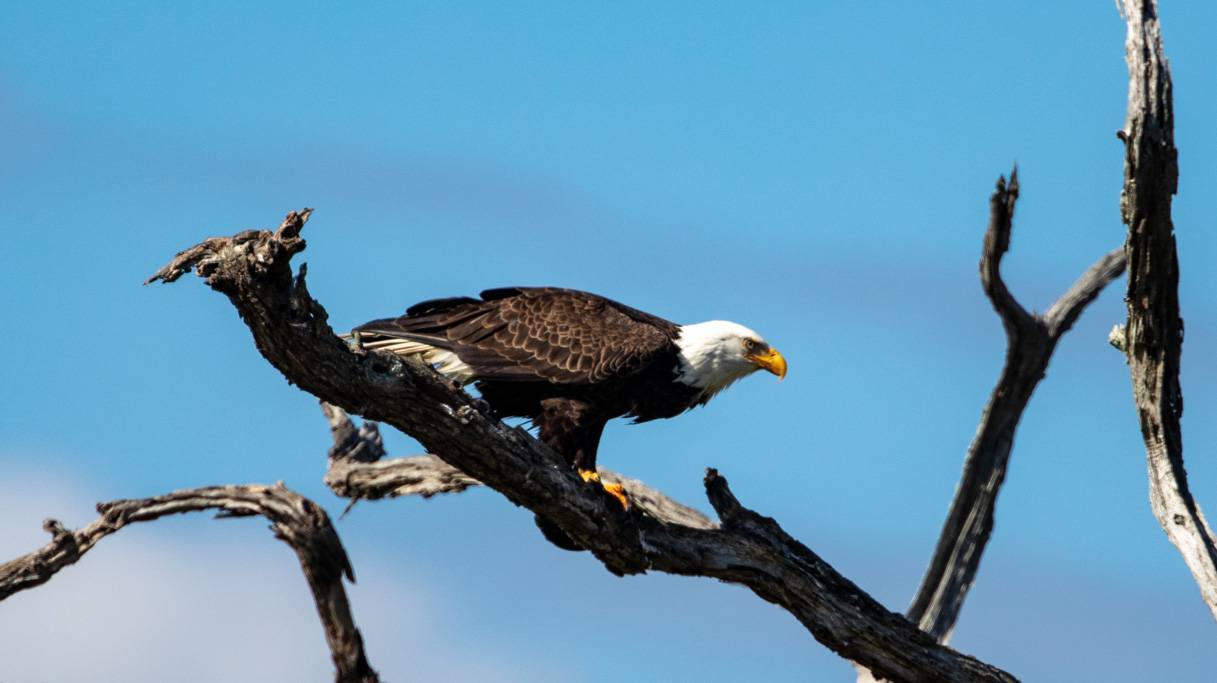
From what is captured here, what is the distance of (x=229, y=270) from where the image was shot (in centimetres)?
490

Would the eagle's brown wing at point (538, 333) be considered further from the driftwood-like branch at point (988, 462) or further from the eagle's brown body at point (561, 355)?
the driftwood-like branch at point (988, 462)

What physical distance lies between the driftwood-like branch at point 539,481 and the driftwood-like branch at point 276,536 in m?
1.30

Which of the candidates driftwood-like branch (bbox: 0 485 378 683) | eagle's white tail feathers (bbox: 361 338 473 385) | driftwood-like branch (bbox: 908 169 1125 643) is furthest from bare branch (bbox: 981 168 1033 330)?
driftwood-like branch (bbox: 0 485 378 683)

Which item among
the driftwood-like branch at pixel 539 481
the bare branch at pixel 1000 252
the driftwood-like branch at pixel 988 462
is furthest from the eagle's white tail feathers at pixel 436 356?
the driftwood-like branch at pixel 988 462

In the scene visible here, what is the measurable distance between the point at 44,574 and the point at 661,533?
3274 millimetres

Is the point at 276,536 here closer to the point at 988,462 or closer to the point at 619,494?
the point at 619,494

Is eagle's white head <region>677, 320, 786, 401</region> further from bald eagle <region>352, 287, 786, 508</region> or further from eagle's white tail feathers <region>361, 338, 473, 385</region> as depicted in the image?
eagle's white tail feathers <region>361, 338, 473, 385</region>

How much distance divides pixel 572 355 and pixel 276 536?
6.00ft

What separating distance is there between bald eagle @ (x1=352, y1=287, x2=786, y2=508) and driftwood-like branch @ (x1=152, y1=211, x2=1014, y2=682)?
81 centimetres

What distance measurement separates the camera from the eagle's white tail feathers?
8180 mm

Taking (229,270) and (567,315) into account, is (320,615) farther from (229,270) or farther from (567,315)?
(229,270)

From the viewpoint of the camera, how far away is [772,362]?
28.4ft

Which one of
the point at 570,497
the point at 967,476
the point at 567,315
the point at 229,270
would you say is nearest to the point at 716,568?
the point at 570,497

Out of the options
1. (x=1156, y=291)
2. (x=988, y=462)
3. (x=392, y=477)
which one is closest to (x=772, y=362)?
(x=1156, y=291)
